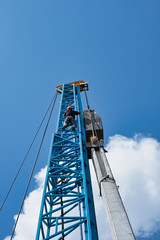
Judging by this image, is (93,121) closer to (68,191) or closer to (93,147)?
(93,147)

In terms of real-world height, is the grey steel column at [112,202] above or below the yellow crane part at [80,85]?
below

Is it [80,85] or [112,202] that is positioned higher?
[80,85]

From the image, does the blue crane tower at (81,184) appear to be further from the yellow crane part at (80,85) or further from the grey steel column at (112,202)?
the yellow crane part at (80,85)

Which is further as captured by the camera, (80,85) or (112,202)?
(80,85)

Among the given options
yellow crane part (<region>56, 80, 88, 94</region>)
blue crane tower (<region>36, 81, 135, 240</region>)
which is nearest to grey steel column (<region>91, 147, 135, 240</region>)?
blue crane tower (<region>36, 81, 135, 240</region>)

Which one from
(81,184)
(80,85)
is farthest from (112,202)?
(80,85)

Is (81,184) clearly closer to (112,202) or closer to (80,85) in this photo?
(112,202)

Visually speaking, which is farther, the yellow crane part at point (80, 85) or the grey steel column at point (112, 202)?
the yellow crane part at point (80, 85)

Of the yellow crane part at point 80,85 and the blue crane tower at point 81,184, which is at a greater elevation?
the yellow crane part at point 80,85

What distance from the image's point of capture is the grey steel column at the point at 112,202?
5.55 meters

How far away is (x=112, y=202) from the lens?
661cm

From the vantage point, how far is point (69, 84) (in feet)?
56.5

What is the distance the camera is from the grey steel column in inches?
218

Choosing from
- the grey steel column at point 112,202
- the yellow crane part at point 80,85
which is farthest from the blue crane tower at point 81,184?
the yellow crane part at point 80,85
